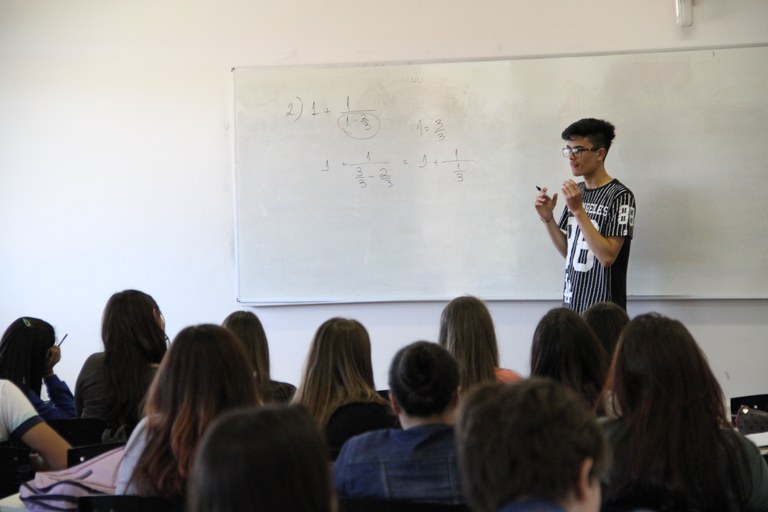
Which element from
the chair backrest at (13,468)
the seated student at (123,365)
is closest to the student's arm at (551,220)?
the seated student at (123,365)

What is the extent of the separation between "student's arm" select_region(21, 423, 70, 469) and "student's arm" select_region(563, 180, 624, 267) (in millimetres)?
2650

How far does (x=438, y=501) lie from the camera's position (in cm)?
177

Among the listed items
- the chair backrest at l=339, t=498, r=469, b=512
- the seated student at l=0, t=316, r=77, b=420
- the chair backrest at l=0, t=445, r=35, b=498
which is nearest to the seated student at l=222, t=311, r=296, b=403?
the seated student at l=0, t=316, r=77, b=420

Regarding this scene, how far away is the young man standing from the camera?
4152 millimetres

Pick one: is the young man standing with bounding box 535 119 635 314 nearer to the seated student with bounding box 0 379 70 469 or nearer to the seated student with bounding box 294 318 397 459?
the seated student with bounding box 294 318 397 459

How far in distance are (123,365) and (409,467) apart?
1541 mm

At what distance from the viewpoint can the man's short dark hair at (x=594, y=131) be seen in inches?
170

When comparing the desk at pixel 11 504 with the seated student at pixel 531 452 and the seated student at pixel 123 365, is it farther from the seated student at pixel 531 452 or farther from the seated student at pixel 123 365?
the seated student at pixel 531 452

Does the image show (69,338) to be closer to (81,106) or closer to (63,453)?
(81,106)

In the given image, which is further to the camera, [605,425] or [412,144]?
[412,144]

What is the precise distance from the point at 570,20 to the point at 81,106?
118 inches

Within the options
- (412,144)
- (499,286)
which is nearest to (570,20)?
(412,144)

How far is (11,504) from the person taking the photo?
2.17m

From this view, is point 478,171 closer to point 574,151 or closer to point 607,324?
point 574,151
